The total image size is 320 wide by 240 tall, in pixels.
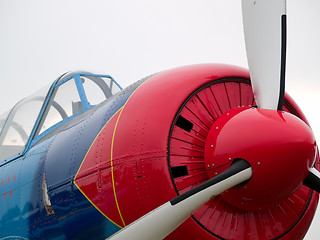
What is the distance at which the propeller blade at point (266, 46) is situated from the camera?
3.20 meters

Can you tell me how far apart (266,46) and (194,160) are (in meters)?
1.15

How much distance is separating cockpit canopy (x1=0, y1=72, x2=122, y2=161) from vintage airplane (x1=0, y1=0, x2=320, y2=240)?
82cm

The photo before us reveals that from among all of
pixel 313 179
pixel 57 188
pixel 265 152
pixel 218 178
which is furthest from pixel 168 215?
pixel 57 188

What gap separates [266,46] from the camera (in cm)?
330

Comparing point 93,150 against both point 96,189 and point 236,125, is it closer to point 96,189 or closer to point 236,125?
point 96,189

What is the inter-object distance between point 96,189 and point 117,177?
0.28 metres

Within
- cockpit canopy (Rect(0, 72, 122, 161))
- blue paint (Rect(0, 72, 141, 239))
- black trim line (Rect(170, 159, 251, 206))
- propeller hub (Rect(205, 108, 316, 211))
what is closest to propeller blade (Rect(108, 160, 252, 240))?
black trim line (Rect(170, 159, 251, 206))

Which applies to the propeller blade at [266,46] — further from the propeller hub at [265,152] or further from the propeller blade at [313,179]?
the propeller blade at [313,179]

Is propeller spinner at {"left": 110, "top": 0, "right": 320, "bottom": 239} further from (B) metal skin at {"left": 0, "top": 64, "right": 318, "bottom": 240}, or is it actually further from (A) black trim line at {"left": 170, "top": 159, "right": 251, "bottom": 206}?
(B) metal skin at {"left": 0, "top": 64, "right": 318, "bottom": 240}

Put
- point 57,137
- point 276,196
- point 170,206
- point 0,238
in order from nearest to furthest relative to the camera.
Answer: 1. point 170,206
2. point 276,196
3. point 57,137
4. point 0,238

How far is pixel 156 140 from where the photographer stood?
3.03m

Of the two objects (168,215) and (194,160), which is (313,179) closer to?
(194,160)

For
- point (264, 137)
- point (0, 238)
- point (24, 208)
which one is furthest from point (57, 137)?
point (264, 137)

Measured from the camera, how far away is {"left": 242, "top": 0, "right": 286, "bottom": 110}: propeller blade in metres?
3.20
